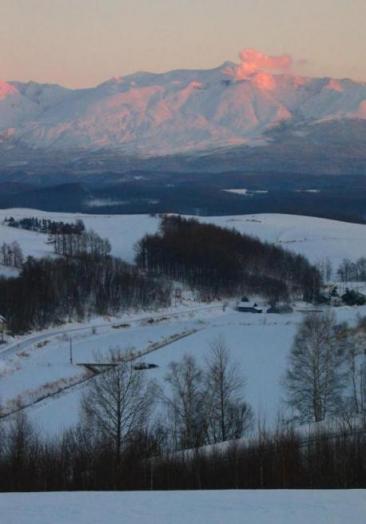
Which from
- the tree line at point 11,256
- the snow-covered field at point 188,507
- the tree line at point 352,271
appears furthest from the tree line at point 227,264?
the snow-covered field at point 188,507

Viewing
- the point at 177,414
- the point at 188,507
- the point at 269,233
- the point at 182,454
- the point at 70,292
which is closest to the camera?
the point at 188,507

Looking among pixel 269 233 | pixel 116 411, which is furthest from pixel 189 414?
pixel 269 233

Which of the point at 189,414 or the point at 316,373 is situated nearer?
the point at 189,414

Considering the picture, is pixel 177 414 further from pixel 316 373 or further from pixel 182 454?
pixel 182 454

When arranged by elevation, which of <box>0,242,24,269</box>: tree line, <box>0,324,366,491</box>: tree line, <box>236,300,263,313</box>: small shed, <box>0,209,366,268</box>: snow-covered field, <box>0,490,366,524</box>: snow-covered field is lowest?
<box>0,490,366,524</box>: snow-covered field

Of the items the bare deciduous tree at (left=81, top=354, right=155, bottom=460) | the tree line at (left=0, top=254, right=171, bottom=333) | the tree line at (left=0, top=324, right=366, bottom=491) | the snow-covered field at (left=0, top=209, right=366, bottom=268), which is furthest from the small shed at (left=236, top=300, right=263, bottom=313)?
the tree line at (left=0, top=324, right=366, bottom=491)

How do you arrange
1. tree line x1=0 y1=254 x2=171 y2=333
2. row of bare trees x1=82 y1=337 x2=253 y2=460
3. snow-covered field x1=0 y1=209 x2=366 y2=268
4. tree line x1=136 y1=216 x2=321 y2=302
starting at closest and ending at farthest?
row of bare trees x1=82 y1=337 x2=253 y2=460, tree line x1=0 y1=254 x2=171 y2=333, tree line x1=136 y1=216 x2=321 y2=302, snow-covered field x1=0 y1=209 x2=366 y2=268

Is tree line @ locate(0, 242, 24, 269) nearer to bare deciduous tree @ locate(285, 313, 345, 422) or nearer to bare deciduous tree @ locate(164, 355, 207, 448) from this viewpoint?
bare deciduous tree @ locate(285, 313, 345, 422)
